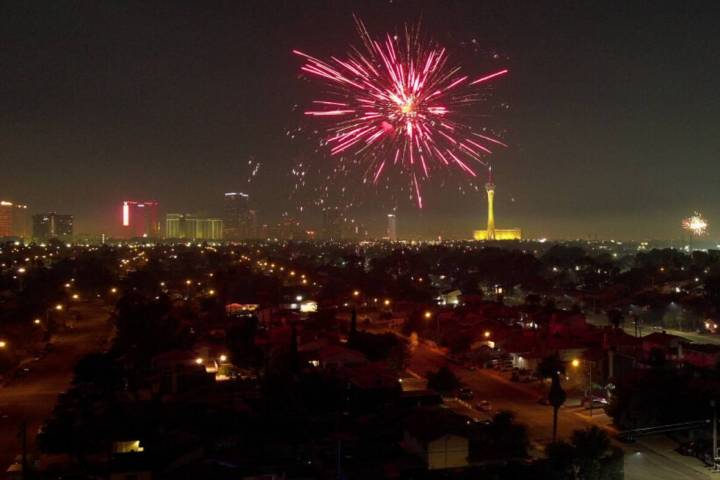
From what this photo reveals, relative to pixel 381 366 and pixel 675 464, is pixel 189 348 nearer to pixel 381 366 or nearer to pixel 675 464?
pixel 381 366

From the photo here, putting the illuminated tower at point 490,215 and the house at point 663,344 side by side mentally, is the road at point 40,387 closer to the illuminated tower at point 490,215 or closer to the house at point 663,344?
the house at point 663,344

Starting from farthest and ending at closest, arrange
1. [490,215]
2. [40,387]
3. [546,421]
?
[490,215] < [40,387] < [546,421]

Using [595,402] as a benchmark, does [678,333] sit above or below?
below

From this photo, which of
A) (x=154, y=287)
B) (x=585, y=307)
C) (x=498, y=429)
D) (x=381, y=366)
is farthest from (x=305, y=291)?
(x=498, y=429)

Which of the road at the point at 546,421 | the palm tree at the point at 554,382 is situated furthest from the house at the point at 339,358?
the palm tree at the point at 554,382

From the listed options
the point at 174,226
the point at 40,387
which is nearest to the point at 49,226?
the point at 174,226

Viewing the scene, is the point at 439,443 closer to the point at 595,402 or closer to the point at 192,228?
the point at 595,402
